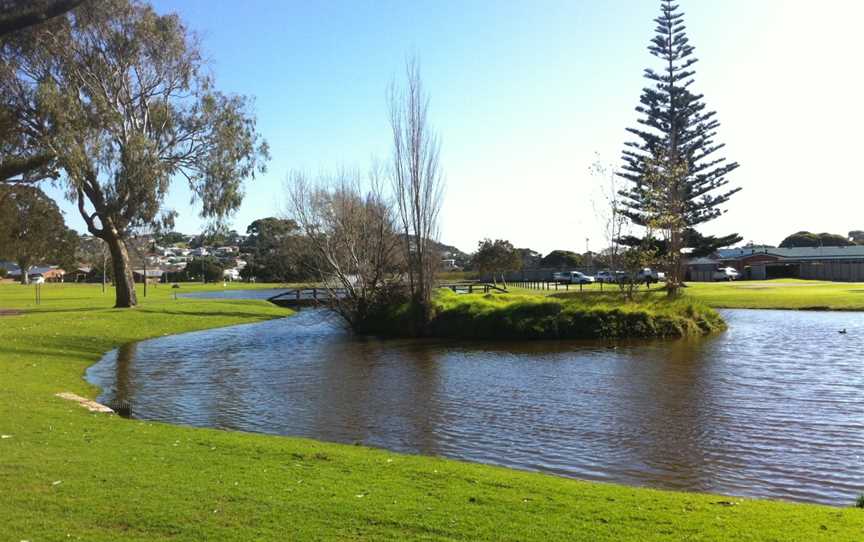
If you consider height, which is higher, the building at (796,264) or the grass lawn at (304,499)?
the building at (796,264)

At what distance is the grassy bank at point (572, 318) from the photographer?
79.9 feet

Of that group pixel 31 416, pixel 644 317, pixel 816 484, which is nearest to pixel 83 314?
pixel 31 416

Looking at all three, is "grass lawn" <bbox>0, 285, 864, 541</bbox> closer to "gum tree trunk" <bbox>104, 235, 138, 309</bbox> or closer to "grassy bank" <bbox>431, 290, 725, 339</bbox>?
"grassy bank" <bbox>431, 290, 725, 339</bbox>

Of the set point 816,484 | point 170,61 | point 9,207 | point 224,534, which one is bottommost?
point 816,484

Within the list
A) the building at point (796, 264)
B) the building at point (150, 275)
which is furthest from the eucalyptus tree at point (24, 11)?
the building at point (150, 275)

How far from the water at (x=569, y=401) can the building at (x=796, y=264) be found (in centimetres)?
4861

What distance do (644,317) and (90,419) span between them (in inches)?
762

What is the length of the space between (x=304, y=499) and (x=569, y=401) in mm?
7933

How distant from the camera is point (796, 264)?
71250mm

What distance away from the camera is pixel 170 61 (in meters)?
29.8

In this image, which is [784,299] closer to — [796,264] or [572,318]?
[572,318]

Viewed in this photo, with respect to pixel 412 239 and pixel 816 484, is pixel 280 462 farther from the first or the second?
pixel 412 239

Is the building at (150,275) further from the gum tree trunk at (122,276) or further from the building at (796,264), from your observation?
the building at (796,264)

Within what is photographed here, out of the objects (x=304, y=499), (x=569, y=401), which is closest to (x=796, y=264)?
(x=569, y=401)
